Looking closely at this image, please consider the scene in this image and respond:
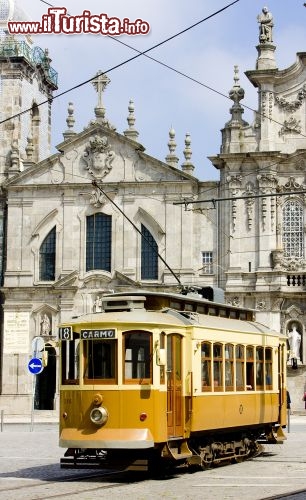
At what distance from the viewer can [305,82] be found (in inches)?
1932

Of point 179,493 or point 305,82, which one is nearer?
point 179,493

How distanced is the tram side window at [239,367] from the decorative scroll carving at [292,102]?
2794cm

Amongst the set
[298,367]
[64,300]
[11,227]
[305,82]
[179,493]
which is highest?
[305,82]

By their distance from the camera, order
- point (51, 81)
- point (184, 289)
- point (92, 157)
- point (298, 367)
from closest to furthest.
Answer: point (184, 289), point (298, 367), point (92, 157), point (51, 81)

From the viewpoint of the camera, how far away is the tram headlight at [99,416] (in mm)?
18891

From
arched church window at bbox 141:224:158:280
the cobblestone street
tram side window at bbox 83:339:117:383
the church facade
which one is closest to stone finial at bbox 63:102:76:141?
the church facade

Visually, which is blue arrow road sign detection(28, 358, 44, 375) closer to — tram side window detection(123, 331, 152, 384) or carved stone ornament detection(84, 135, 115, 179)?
tram side window detection(123, 331, 152, 384)

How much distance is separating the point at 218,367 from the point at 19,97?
115ft

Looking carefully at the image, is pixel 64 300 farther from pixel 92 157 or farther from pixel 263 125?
pixel 263 125

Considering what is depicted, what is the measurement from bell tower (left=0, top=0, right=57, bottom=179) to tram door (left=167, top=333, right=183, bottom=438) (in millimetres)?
32612

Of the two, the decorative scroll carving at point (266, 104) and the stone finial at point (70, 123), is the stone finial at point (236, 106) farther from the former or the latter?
the stone finial at point (70, 123)

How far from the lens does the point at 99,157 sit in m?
50.2

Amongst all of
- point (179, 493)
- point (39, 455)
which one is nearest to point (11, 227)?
point (39, 455)

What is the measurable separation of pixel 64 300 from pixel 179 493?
32.7 m
